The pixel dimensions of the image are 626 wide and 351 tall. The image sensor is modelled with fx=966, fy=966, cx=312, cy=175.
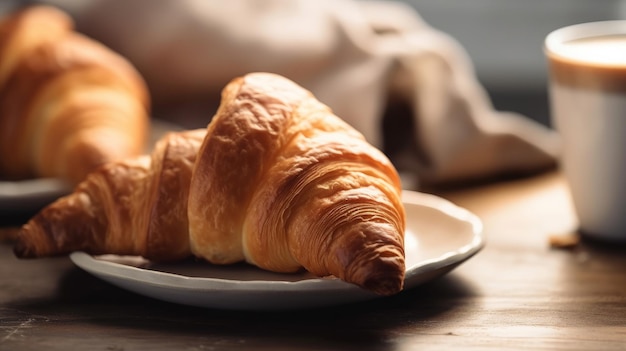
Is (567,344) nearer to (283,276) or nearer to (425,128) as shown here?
(283,276)

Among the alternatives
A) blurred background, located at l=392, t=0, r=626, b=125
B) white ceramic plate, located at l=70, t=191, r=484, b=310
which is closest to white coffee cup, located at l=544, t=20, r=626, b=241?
white ceramic plate, located at l=70, t=191, r=484, b=310

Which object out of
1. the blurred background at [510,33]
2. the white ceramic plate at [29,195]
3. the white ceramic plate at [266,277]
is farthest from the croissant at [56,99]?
the blurred background at [510,33]

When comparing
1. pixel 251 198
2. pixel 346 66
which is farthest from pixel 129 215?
pixel 346 66

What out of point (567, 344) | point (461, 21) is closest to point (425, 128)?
point (567, 344)

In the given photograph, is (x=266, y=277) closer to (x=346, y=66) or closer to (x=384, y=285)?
(x=384, y=285)

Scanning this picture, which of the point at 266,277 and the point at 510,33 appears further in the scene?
the point at 510,33

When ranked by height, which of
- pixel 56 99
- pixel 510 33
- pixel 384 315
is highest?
pixel 56 99
